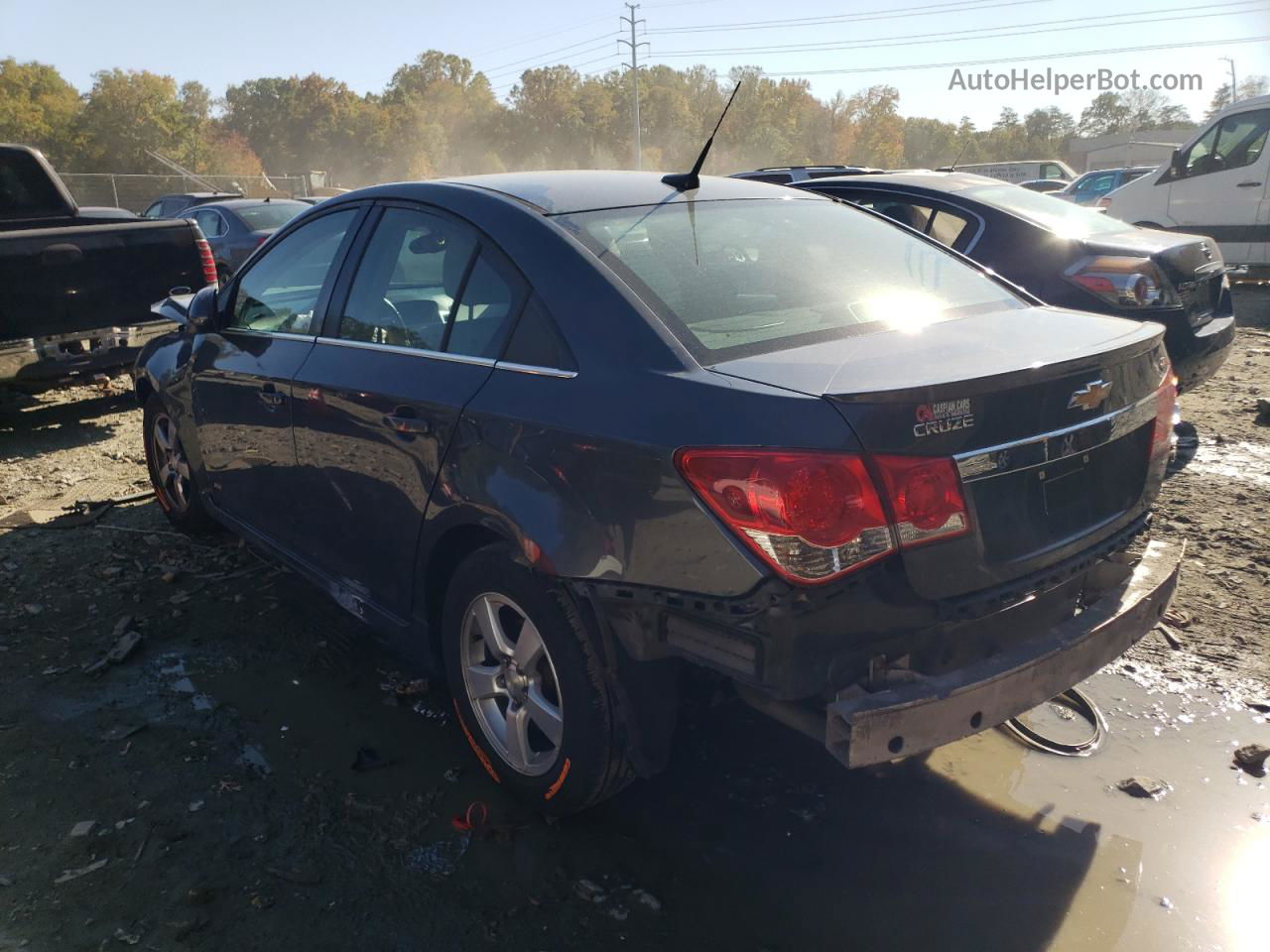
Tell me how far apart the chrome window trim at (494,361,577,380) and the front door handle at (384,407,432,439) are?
33cm

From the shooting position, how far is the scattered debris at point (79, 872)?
277 cm

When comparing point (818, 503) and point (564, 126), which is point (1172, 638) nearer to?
point (818, 503)

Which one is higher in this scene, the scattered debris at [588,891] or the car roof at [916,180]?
the car roof at [916,180]

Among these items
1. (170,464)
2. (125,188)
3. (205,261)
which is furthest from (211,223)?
(125,188)

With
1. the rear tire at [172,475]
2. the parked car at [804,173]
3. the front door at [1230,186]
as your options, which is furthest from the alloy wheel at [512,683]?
the front door at [1230,186]

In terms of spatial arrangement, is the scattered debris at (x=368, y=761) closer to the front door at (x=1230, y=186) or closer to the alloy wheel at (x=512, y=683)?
the alloy wheel at (x=512, y=683)

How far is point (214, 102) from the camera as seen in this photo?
3824 inches

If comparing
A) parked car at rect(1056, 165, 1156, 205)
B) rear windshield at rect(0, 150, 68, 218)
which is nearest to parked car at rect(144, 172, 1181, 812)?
rear windshield at rect(0, 150, 68, 218)

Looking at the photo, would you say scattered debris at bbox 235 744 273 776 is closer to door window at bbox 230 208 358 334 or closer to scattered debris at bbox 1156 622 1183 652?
door window at bbox 230 208 358 334

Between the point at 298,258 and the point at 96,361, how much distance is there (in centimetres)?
435

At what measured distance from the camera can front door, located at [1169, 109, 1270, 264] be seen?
40.7 feet

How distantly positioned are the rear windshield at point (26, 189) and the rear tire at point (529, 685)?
7683 millimetres

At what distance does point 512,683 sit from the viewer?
2.92m

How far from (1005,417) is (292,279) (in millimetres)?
2946
